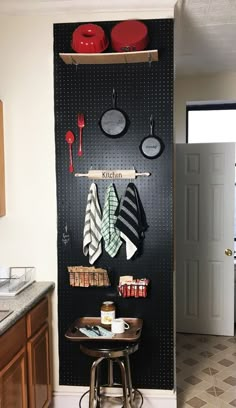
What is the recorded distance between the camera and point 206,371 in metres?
3.39

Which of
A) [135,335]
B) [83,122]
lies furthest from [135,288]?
[83,122]

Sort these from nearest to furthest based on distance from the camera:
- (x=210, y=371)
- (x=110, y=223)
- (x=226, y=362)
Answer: (x=110, y=223), (x=210, y=371), (x=226, y=362)

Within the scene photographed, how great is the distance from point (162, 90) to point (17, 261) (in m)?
1.52

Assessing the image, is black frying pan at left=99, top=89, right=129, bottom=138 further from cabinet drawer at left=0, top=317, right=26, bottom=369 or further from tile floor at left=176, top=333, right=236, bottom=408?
tile floor at left=176, top=333, right=236, bottom=408

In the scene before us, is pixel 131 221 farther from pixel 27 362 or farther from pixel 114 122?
pixel 27 362

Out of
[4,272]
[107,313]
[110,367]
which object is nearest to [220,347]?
[110,367]

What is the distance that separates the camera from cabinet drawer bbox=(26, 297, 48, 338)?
2344 millimetres

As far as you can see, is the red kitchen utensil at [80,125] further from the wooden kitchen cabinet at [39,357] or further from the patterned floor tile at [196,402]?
the patterned floor tile at [196,402]

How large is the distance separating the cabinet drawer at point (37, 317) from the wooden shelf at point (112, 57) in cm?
155

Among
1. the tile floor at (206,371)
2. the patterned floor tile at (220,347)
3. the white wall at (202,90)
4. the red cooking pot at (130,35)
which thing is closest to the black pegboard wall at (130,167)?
the red cooking pot at (130,35)

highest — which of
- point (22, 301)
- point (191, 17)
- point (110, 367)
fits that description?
point (191, 17)

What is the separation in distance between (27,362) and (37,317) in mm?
268

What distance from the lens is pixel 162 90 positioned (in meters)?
2.62

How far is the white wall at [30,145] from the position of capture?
2.71 metres
